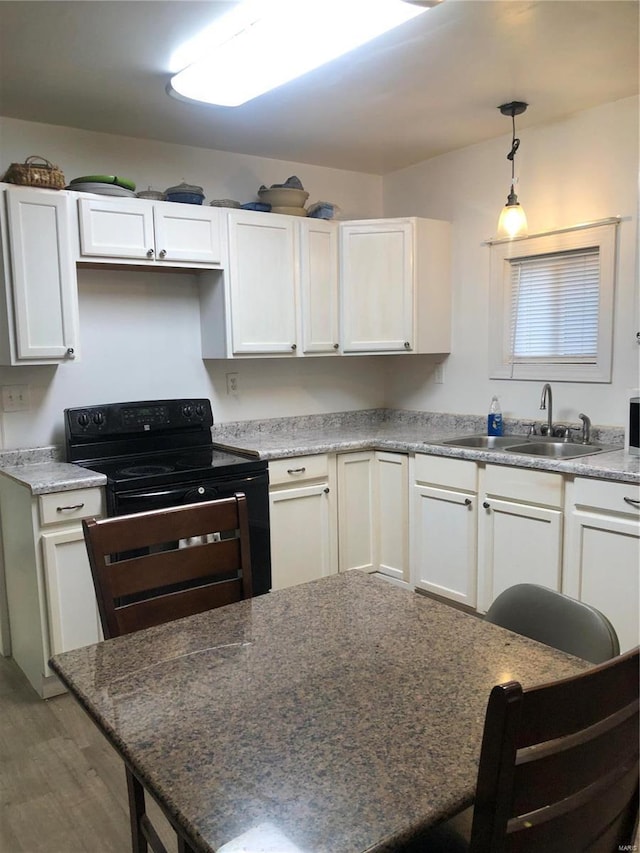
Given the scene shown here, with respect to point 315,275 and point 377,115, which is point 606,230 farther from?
point 315,275

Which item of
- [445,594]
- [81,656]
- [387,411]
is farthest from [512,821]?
[387,411]

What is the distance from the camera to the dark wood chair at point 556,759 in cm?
74

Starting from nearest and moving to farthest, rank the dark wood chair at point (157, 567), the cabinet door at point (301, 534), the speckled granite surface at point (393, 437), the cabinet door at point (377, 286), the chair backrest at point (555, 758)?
the chair backrest at point (555, 758)
the dark wood chair at point (157, 567)
the speckled granite surface at point (393, 437)
the cabinet door at point (301, 534)
the cabinet door at point (377, 286)

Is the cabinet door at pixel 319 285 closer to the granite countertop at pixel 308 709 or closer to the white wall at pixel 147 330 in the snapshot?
the white wall at pixel 147 330

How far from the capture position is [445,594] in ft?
10.9

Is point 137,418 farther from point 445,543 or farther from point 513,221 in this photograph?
point 513,221

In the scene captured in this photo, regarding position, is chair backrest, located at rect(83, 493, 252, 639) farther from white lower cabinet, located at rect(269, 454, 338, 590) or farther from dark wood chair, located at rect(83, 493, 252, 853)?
white lower cabinet, located at rect(269, 454, 338, 590)

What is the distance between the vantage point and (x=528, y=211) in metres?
3.40

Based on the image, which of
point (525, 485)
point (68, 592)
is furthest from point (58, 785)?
point (525, 485)

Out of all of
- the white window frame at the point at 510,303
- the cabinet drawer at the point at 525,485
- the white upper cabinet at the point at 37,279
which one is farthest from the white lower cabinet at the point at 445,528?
the white upper cabinet at the point at 37,279

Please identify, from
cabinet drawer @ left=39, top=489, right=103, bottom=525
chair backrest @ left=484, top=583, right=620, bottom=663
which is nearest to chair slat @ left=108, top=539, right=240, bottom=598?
chair backrest @ left=484, top=583, right=620, bottom=663

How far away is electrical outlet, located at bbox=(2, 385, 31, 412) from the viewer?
9.75 ft

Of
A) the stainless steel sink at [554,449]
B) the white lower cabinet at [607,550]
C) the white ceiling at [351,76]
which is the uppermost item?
the white ceiling at [351,76]

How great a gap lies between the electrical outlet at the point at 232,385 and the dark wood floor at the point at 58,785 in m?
1.75
